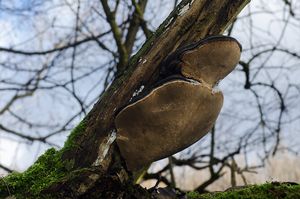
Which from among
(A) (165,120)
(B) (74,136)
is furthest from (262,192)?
(B) (74,136)

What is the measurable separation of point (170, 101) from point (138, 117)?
13 cm

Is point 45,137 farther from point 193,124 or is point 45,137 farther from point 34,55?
point 193,124

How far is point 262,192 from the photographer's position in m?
1.53

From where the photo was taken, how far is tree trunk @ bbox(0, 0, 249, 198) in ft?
5.38

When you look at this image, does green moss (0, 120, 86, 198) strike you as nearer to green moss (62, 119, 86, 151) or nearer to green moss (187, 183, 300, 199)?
green moss (62, 119, 86, 151)

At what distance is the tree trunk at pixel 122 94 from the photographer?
164 centimetres

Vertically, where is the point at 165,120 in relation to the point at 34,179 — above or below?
below

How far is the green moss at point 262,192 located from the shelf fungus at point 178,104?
8.4 inches

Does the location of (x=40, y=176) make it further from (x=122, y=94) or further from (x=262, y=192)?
(x=262, y=192)

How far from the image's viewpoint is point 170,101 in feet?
4.82

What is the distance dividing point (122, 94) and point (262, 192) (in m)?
Answer: 0.62

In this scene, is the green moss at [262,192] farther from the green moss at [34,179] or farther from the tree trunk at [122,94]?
the green moss at [34,179]

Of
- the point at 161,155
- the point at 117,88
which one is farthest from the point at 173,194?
the point at 117,88

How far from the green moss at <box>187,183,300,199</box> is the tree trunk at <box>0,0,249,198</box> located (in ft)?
1.06
